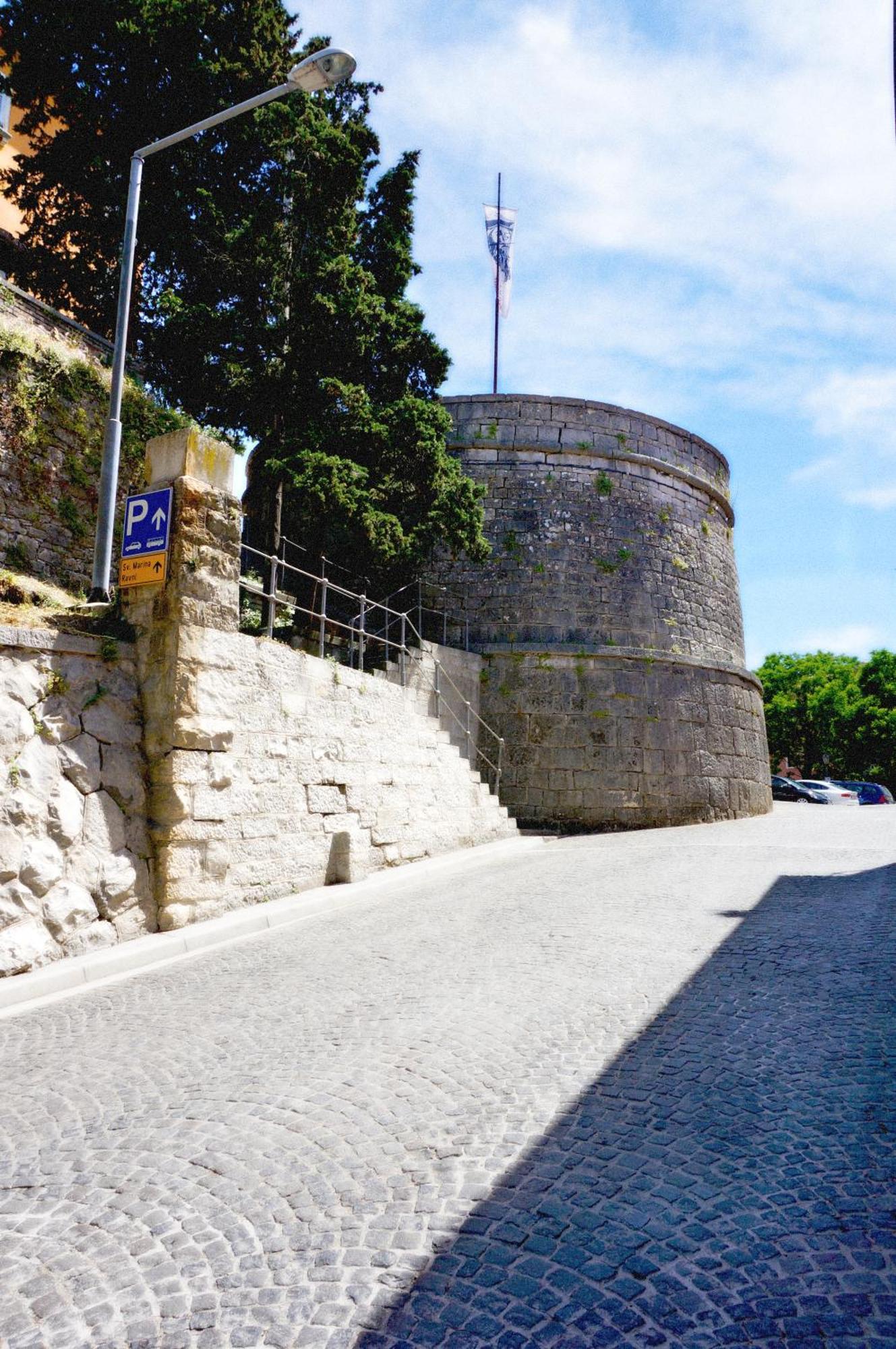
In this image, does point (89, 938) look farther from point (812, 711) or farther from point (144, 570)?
→ point (812, 711)

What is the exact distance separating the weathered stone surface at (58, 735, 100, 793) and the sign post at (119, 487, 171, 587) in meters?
1.52

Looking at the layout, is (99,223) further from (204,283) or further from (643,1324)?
(643,1324)

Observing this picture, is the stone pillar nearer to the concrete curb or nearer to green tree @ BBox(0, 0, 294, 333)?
the concrete curb

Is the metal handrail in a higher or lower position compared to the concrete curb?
higher

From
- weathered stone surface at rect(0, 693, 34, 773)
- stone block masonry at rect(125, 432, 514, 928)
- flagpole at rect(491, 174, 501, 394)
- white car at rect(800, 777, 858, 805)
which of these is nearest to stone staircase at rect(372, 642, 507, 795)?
stone block masonry at rect(125, 432, 514, 928)

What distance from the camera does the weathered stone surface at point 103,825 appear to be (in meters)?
6.06

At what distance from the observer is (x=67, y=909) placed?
574 cm

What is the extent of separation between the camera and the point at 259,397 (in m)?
13.1

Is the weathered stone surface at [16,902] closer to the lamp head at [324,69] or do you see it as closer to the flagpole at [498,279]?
the lamp head at [324,69]

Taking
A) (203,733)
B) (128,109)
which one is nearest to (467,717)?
(203,733)

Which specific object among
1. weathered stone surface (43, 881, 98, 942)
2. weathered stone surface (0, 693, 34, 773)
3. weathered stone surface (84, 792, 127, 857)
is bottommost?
weathered stone surface (43, 881, 98, 942)

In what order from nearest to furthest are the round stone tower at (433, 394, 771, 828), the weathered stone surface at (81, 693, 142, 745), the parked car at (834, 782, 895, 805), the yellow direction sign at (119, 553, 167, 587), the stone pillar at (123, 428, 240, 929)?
1. the weathered stone surface at (81, 693, 142, 745)
2. the stone pillar at (123, 428, 240, 929)
3. the yellow direction sign at (119, 553, 167, 587)
4. the round stone tower at (433, 394, 771, 828)
5. the parked car at (834, 782, 895, 805)

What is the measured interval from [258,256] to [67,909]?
36.9ft

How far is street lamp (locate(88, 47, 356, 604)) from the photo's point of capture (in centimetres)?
733
